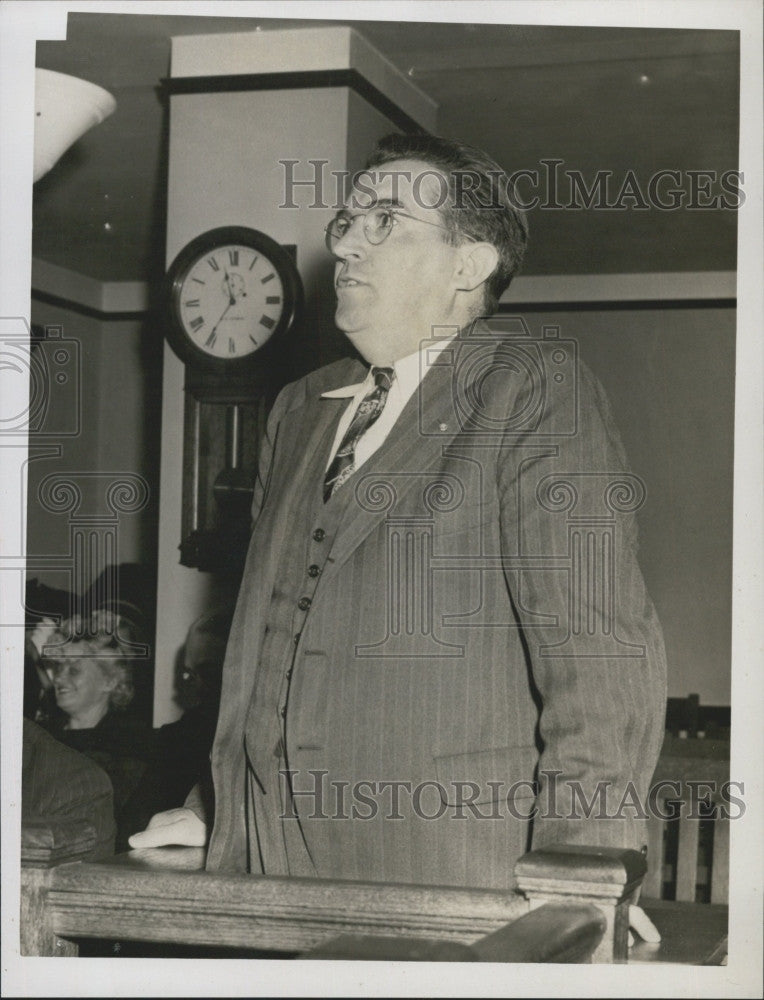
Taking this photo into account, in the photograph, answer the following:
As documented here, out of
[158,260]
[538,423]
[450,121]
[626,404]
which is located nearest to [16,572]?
[538,423]

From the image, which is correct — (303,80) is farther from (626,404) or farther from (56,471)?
(626,404)

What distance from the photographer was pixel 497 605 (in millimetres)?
1570

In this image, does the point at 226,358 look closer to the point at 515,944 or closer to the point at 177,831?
the point at 177,831

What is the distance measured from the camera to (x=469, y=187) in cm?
169

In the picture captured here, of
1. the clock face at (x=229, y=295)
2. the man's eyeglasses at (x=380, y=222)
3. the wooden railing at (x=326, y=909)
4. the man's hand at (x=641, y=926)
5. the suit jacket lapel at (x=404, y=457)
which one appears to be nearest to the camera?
Result: the wooden railing at (x=326, y=909)

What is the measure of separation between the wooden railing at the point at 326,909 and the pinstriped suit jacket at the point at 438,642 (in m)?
0.20

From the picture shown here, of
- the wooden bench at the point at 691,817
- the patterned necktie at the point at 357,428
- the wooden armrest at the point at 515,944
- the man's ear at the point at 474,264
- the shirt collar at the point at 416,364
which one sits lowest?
the wooden bench at the point at 691,817

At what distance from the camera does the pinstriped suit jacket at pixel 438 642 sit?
5.04 feet

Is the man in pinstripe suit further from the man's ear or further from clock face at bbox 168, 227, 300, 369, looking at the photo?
clock face at bbox 168, 227, 300, 369

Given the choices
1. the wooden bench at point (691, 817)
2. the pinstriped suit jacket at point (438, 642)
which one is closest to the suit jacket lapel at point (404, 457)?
the pinstriped suit jacket at point (438, 642)

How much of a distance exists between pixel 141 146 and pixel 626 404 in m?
2.77

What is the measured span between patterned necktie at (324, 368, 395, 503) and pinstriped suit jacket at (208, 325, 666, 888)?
0.13ft

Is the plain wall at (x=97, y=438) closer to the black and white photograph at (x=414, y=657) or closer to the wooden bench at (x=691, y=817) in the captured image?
the black and white photograph at (x=414, y=657)

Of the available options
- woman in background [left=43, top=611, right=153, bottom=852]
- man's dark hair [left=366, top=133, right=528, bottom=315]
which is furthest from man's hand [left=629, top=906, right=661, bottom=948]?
woman in background [left=43, top=611, right=153, bottom=852]
